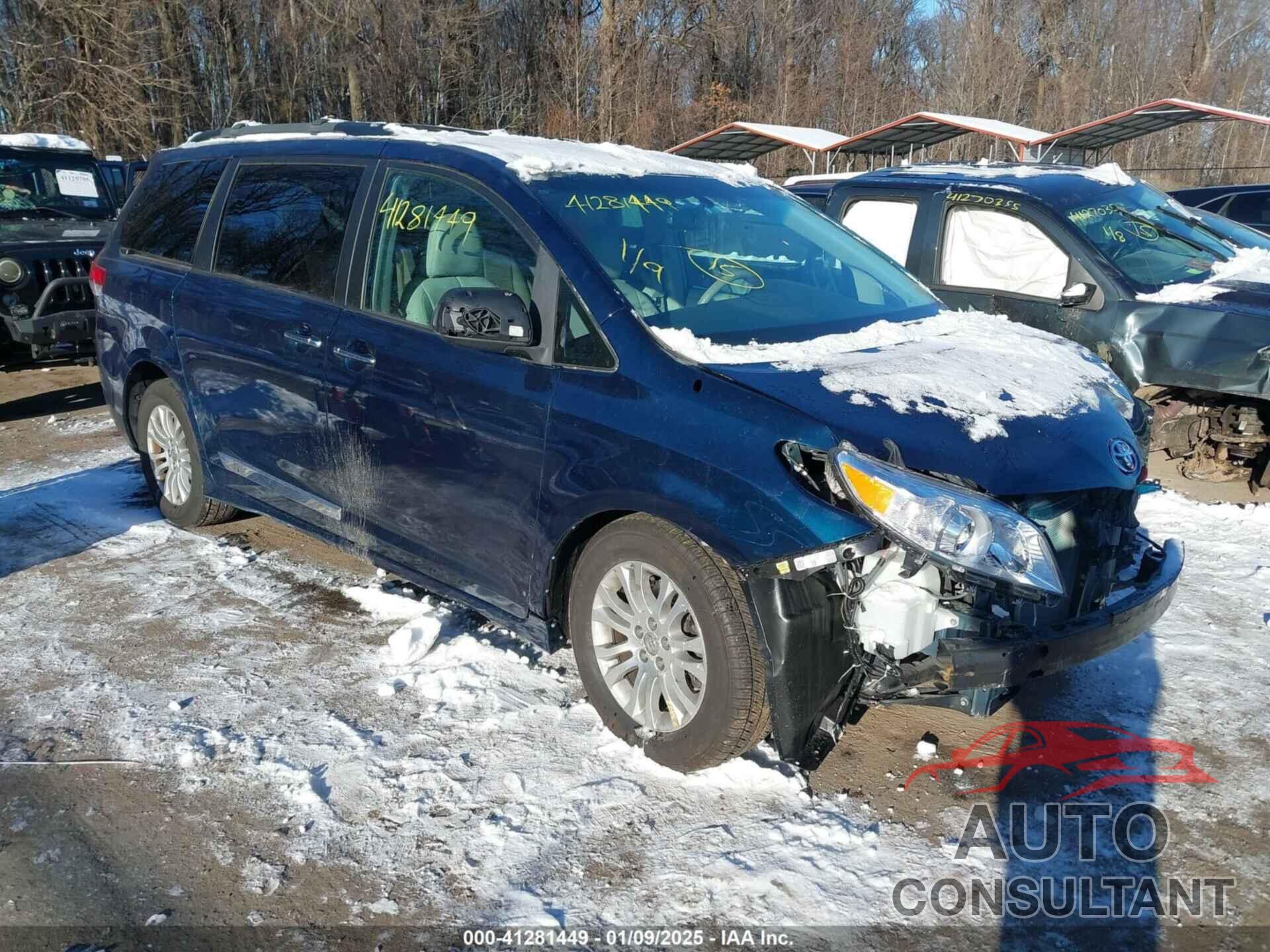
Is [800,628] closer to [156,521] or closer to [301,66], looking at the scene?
[156,521]

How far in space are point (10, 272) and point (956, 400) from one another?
8.47 metres

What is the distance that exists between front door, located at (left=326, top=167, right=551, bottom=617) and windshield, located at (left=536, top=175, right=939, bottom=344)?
31cm

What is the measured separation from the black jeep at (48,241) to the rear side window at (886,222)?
593 cm

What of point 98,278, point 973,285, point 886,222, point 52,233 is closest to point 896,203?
point 886,222

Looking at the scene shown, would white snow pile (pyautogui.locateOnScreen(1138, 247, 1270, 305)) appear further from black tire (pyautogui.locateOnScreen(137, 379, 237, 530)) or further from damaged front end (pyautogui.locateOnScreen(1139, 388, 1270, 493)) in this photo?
black tire (pyautogui.locateOnScreen(137, 379, 237, 530))

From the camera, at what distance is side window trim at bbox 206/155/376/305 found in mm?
4281

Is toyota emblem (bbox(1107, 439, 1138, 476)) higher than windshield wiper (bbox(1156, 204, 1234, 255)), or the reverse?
windshield wiper (bbox(1156, 204, 1234, 255))

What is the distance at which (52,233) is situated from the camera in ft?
31.8

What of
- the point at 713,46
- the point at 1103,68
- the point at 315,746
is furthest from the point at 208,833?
the point at 1103,68

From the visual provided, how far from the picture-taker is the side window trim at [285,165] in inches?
169

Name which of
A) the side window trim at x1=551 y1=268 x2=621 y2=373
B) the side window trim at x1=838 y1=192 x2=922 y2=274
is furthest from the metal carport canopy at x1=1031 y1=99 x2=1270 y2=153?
the side window trim at x1=551 y1=268 x2=621 y2=373

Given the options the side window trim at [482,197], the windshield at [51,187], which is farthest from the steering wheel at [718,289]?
the windshield at [51,187]

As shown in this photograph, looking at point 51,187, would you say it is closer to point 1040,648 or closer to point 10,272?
point 10,272

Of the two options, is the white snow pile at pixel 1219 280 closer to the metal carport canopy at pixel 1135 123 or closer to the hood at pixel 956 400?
the hood at pixel 956 400
